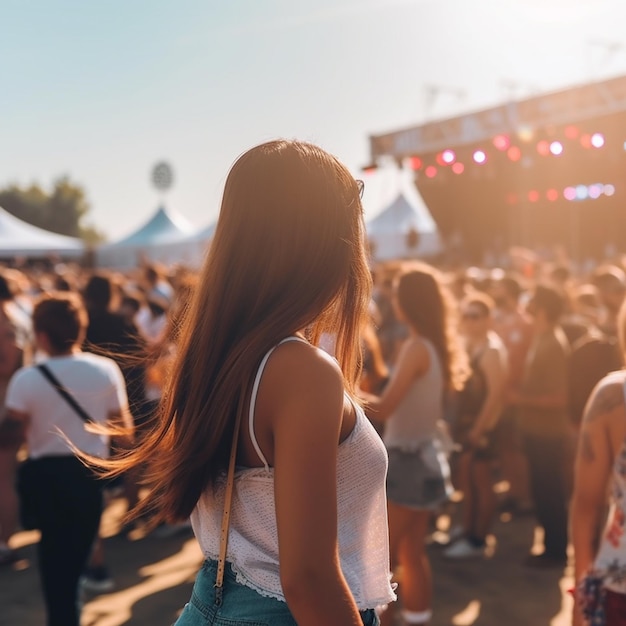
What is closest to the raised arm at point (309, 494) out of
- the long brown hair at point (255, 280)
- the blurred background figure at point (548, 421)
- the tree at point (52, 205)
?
the long brown hair at point (255, 280)

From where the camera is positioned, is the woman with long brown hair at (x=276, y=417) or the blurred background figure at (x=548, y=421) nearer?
the woman with long brown hair at (x=276, y=417)

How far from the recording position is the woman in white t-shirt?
369 cm

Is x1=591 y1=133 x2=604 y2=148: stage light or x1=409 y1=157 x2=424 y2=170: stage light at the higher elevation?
x1=409 y1=157 x2=424 y2=170: stage light

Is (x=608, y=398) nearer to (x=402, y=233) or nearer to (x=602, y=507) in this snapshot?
(x=602, y=507)

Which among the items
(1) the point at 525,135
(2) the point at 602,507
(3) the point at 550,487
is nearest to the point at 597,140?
(1) the point at 525,135

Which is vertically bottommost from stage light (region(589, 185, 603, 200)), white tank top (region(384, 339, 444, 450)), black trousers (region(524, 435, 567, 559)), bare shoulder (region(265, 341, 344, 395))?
black trousers (region(524, 435, 567, 559))

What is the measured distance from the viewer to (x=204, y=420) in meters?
→ 1.42

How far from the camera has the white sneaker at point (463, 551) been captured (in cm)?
564

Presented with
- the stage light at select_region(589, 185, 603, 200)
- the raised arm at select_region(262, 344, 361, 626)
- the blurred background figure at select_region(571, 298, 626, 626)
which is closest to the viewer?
the raised arm at select_region(262, 344, 361, 626)

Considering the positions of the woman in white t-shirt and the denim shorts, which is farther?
the woman in white t-shirt

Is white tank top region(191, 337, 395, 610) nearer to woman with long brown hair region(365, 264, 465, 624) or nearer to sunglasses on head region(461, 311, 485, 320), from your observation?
woman with long brown hair region(365, 264, 465, 624)

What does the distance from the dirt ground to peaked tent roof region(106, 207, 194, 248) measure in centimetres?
2174

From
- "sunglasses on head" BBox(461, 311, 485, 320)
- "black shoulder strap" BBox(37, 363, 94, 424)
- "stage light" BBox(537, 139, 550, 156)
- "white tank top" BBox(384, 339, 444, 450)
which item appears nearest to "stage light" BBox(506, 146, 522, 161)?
"stage light" BBox(537, 139, 550, 156)

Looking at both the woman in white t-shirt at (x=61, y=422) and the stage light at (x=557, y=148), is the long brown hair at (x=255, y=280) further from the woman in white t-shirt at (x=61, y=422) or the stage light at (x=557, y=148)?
the stage light at (x=557, y=148)
